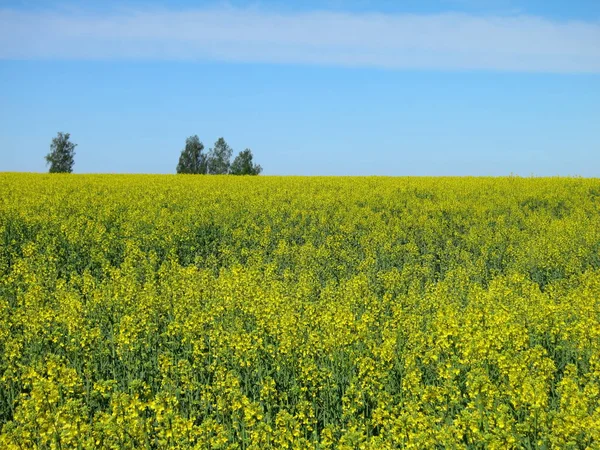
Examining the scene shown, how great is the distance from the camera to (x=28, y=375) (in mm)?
7590

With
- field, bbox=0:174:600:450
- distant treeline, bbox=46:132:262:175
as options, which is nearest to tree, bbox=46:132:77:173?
distant treeline, bbox=46:132:262:175

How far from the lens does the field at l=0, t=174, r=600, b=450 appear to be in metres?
6.50

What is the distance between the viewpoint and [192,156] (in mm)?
100875

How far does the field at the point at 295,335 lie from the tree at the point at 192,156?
76.6m

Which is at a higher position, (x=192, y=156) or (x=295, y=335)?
(x=192, y=156)

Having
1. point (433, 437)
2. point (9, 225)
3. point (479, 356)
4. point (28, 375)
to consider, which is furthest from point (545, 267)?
point (9, 225)

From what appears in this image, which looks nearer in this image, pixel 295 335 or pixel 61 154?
pixel 295 335

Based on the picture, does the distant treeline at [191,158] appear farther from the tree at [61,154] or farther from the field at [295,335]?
the field at [295,335]

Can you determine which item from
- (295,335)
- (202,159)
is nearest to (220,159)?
(202,159)

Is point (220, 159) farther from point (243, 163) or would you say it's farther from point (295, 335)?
point (295, 335)

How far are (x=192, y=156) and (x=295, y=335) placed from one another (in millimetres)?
93792

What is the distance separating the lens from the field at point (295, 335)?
6.50 metres

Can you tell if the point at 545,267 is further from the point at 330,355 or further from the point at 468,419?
the point at 468,419

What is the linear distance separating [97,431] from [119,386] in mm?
2527
